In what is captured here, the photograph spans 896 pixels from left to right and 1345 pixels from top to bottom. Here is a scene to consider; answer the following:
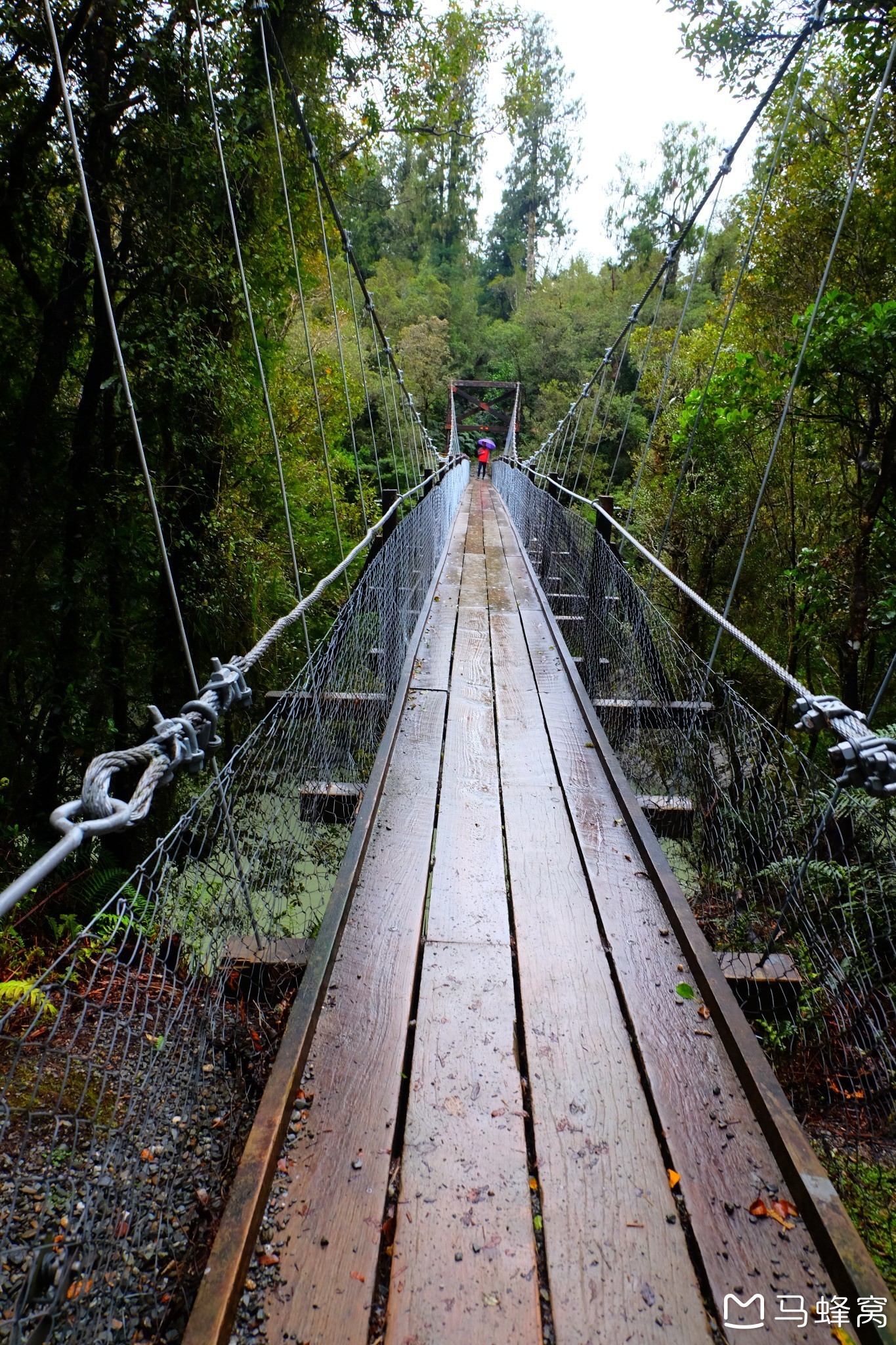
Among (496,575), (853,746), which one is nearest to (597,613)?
(496,575)

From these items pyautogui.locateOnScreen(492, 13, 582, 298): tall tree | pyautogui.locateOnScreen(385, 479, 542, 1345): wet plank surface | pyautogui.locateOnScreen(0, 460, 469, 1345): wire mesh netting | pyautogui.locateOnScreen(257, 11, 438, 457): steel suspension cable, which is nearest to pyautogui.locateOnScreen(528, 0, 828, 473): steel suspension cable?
pyautogui.locateOnScreen(257, 11, 438, 457): steel suspension cable

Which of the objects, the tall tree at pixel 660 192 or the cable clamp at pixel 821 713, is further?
the tall tree at pixel 660 192

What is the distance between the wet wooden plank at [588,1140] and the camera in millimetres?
760

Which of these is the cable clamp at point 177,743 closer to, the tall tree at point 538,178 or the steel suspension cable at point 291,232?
the steel suspension cable at point 291,232

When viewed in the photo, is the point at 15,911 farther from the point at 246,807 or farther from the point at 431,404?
the point at 431,404

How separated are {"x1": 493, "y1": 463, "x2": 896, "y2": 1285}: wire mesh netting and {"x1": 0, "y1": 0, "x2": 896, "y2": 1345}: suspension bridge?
0.02 meters

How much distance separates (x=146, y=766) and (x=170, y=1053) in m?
0.43

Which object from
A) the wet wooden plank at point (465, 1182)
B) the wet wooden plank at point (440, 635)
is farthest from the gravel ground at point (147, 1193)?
the wet wooden plank at point (440, 635)

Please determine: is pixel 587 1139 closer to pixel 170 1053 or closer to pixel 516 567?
pixel 170 1053

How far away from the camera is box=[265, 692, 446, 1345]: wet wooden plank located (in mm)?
752

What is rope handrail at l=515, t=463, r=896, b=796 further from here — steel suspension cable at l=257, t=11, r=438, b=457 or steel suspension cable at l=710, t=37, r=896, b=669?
steel suspension cable at l=257, t=11, r=438, b=457

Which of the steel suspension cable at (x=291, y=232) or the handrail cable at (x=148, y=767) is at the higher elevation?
the steel suspension cable at (x=291, y=232)

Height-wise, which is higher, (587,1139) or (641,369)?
(641,369)

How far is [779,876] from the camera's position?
5.00ft
